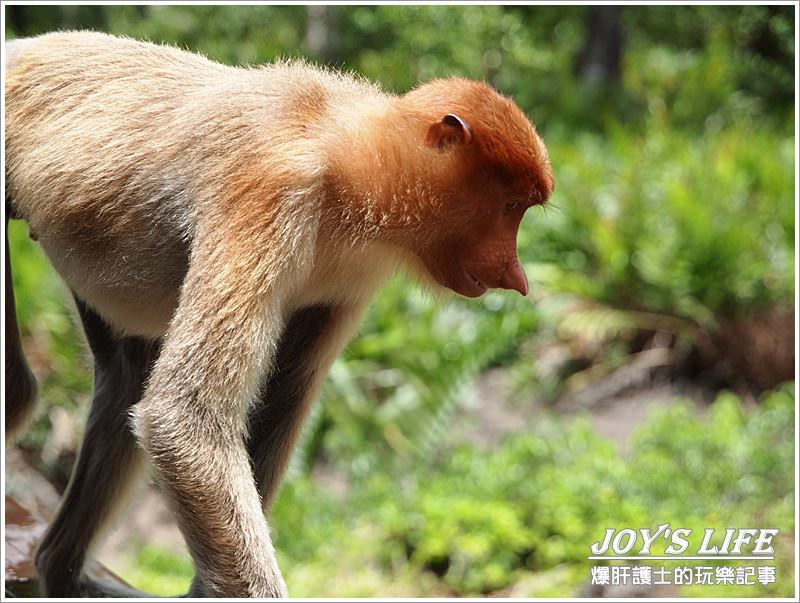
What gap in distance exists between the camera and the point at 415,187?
3.04 meters

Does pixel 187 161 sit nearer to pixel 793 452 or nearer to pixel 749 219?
pixel 793 452

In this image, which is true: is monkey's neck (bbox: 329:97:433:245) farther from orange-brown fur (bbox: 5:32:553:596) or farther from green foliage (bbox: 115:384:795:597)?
green foliage (bbox: 115:384:795:597)

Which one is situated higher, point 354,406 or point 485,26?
point 485,26

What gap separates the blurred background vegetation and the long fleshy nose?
1.59m

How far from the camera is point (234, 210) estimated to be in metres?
2.89

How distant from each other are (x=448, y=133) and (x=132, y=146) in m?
0.91

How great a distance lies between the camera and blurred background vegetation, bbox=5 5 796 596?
21.6ft

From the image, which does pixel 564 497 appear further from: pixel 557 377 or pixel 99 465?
pixel 99 465

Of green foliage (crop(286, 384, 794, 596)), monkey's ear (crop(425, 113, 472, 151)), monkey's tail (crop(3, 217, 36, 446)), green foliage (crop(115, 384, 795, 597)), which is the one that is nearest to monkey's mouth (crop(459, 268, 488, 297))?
monkey's ear (crop(425, 113, 472, 151))

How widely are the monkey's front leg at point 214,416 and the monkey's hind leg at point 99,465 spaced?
88 centimetres

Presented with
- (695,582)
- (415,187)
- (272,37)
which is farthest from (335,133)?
(272,37)

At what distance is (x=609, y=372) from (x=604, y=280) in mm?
797

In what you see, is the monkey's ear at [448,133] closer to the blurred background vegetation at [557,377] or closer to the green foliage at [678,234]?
the blurred background vegetation at [557,377]

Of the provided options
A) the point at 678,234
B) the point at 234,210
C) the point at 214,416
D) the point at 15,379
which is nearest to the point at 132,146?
the point at 234,210
